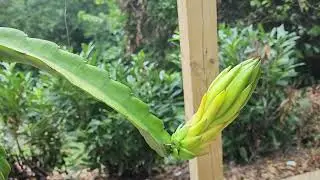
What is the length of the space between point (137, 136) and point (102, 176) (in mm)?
368

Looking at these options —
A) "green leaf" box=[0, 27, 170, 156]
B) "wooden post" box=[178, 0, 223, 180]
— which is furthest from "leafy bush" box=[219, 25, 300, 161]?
"green leaf" box=[0, 27, 170, 156]

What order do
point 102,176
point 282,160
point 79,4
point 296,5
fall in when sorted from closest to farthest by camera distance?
point 102,176 → point 282,160 → point 296,5 → point 79,4

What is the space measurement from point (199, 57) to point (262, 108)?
1575mm

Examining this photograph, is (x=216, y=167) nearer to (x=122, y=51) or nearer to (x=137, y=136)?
(x=137, y=136)

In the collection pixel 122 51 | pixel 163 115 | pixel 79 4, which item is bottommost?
pixel 163 115

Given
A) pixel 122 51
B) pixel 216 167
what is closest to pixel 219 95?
pixel 216 167

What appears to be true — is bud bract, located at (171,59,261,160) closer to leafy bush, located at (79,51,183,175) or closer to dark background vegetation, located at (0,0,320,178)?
dark background vegetation, located at (0,0,320,178)

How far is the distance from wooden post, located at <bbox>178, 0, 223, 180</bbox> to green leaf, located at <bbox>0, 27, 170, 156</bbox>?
2.28 feet

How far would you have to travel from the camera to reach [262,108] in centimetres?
289

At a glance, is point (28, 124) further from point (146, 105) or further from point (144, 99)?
point (146, 105)

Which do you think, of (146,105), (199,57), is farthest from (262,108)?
(146,105)

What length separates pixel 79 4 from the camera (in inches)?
185

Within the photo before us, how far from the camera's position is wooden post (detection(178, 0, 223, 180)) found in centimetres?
137

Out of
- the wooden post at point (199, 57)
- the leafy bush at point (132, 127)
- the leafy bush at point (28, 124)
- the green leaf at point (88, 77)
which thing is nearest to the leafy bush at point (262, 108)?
the leafy bush at point (132, 127)
